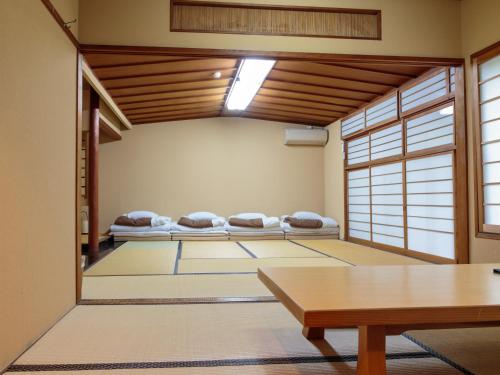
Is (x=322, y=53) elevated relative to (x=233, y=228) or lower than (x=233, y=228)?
elevated

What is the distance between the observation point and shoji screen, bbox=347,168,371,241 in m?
6.62

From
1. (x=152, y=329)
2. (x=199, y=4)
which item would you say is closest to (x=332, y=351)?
(x=152, y=329)

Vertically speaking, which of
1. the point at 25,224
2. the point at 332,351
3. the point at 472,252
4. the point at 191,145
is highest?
the point at 191,145

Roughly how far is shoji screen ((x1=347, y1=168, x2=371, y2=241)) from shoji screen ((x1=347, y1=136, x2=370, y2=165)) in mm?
194

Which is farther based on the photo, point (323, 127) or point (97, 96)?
point (323, 127)

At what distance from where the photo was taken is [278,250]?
5852mm

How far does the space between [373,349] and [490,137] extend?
287 cm

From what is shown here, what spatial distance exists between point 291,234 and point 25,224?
6013mm

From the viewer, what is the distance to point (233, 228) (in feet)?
24.7

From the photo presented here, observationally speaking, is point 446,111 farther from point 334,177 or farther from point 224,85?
point 334,177

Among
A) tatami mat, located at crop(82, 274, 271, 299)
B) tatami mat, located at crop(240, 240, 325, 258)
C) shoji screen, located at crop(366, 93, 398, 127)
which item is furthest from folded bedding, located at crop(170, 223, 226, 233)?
tatami mat, located at crop(82, 274, 271, 299)

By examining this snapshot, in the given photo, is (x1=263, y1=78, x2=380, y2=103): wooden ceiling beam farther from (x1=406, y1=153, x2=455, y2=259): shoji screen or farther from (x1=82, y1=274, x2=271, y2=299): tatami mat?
(x1=82, y1=274, x2=271, y2=299): tatami mat

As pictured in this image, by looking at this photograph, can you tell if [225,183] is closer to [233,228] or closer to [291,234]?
[233,228]

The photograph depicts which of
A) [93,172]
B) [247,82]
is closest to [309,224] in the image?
[247,82]
